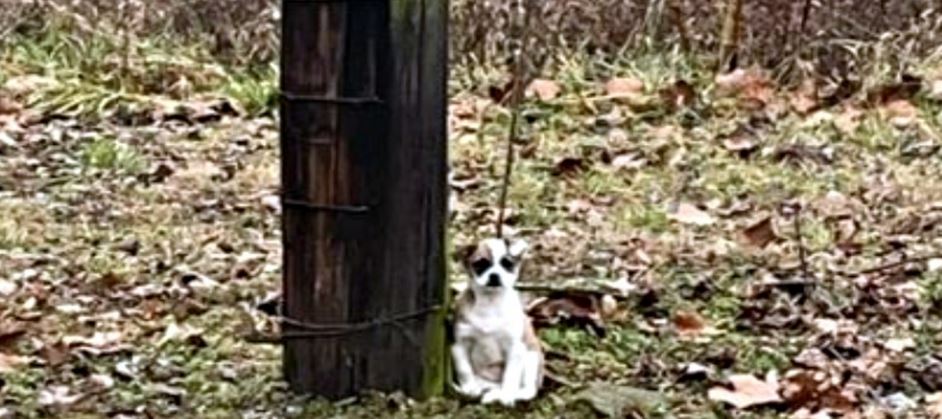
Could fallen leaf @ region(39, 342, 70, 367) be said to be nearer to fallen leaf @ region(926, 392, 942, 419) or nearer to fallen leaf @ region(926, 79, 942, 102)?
fallen leaf @ region(926, 392, 942, 419)

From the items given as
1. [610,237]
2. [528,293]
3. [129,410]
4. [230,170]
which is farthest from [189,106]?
[129,410]

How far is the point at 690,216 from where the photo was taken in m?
5.61

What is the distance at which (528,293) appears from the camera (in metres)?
4.22

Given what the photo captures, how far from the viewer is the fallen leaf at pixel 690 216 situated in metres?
5.52

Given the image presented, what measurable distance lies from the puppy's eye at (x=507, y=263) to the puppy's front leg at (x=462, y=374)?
7.0 inches

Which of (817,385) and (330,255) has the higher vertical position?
(330,255)

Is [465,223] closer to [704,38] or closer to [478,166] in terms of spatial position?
[478,166]

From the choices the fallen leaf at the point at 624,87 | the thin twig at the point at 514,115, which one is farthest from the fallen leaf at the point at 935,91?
the thin twig at the point at 514,115

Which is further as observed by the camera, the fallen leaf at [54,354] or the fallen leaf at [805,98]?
the fallen leaf at [805,98]

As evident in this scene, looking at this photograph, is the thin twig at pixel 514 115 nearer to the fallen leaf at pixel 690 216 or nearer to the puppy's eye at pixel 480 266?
the fallen leaf at pixel 690 216

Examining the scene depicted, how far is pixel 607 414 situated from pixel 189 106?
4.65 meters

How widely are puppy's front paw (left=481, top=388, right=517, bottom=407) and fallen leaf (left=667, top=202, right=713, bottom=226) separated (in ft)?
7.02

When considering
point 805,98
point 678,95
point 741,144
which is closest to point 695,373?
point 741,144

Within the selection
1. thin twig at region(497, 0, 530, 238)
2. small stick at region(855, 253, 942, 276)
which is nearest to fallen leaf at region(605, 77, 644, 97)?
thin twig at region(497, 0, 530, 238)
